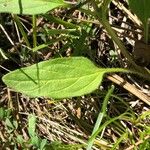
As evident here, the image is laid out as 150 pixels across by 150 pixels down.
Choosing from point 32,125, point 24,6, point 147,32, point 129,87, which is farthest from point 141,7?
point 32,125

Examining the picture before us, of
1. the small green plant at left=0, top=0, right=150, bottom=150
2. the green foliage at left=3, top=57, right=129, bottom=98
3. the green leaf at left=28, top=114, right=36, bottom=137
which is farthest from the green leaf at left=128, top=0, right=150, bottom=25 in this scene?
the green leaf at left=28, top=114, right=36, bottom=137

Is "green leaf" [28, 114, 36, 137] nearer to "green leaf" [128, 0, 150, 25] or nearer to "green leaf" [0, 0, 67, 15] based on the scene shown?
"green leaf" [0, 0, 67, 15]

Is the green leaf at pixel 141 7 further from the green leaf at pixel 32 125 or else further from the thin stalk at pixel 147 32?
the green leaf at pixel 32 125

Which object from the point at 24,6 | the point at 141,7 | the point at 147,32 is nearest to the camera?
the point at 24,6

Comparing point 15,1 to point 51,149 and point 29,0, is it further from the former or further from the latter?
point 51,149

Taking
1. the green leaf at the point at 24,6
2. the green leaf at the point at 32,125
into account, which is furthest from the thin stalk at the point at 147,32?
the green leaf at the point at 32,125

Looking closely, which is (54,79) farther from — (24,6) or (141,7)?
(141,7)
